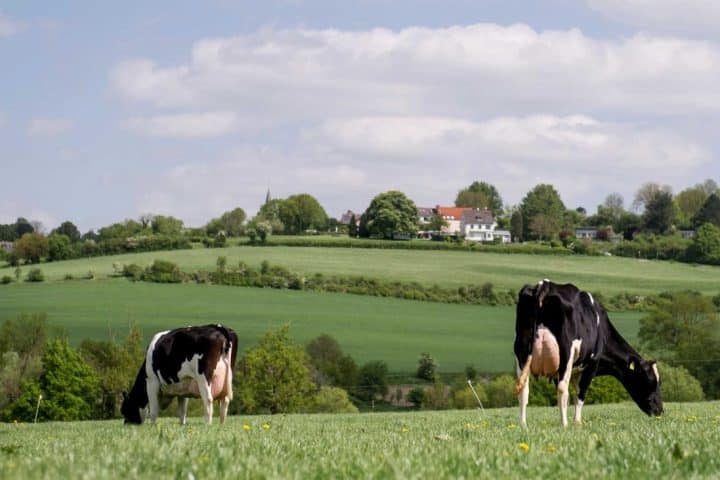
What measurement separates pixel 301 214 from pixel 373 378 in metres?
114

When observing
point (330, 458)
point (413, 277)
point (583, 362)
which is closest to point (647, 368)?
point (583, 362)

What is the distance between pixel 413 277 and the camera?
394ft

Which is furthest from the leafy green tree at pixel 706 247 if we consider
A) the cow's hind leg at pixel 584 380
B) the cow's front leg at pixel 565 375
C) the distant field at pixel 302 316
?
the cow's front leg at pixel 565 375

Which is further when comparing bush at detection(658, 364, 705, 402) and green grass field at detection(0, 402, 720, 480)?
bush at detection(658, 364, 705, 402)

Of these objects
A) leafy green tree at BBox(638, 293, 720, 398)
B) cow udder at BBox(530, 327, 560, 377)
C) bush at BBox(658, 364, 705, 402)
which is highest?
cow udder at BBox(530, 327, 560, 377)

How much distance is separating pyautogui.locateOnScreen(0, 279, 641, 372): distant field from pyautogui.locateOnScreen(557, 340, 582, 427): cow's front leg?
61.7 m

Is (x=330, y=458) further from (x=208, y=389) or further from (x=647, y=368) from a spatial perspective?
(x=647, y=368)

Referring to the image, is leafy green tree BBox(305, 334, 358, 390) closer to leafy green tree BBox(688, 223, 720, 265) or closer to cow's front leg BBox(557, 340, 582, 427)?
cow's front leg BBox(557, 340, 582, 427)

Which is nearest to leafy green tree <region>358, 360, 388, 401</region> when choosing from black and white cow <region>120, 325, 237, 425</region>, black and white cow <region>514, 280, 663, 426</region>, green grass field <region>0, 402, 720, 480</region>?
black and white cow <region>120, 325, 237, 425</region>

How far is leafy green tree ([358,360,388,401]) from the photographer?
74.7 m

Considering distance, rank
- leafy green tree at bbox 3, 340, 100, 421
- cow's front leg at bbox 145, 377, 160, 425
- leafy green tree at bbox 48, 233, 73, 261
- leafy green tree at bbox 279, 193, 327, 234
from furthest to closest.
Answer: leafy green tree at bbox 279, 193, 327, 234, leafy green tree at bbox 48, 233, 73, 261, leafy green tree at bbox 3, 340, 100, 421, cow's front leg at bbox 145, 377, 160, 425

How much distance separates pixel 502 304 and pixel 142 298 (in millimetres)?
41334

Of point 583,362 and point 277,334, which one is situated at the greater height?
point 583,362

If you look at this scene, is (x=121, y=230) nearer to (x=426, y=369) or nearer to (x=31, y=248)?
(x=31, y=248)
